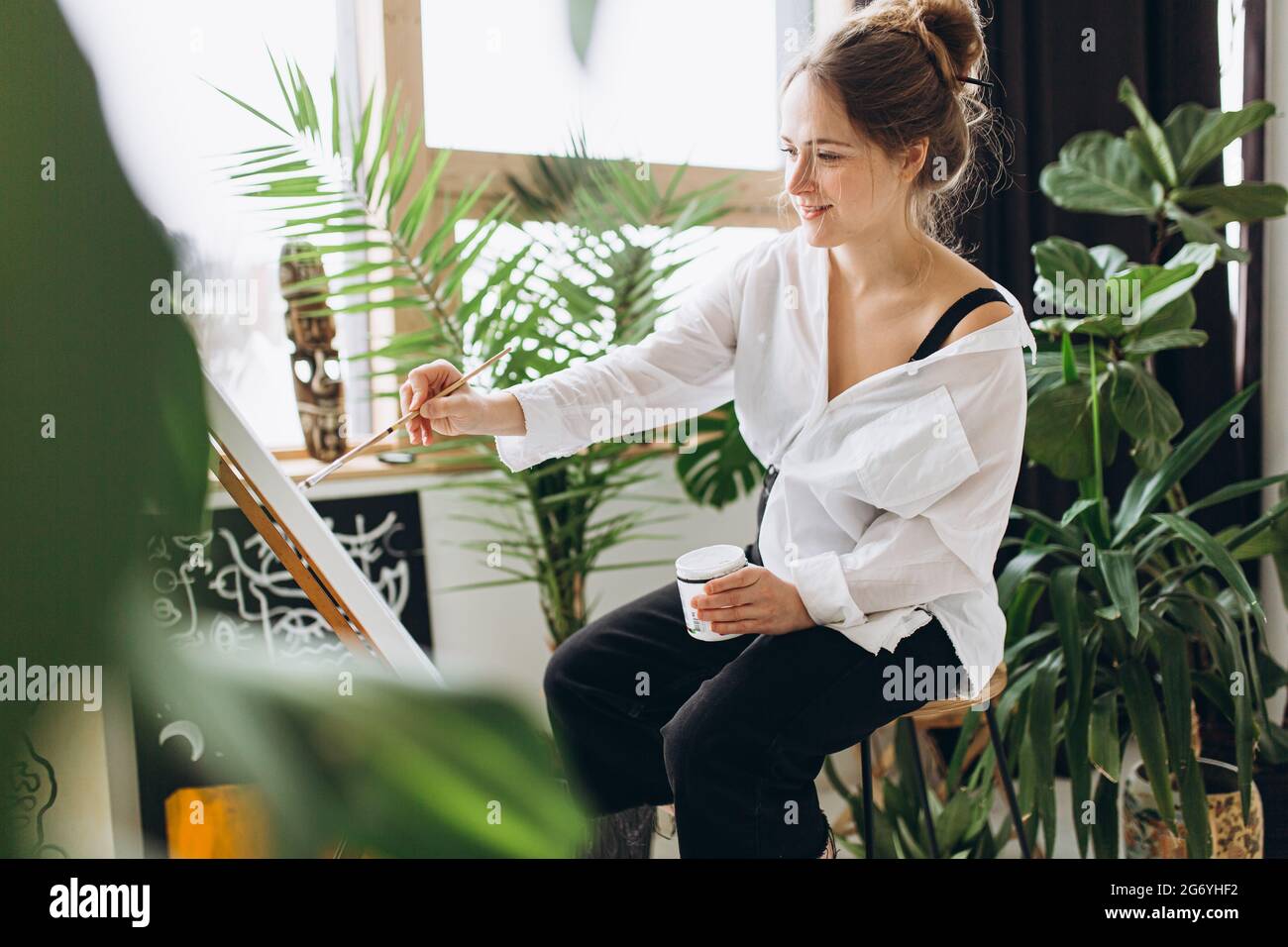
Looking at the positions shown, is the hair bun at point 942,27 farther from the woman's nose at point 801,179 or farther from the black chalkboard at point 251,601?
the black chalkboard at point 251,601

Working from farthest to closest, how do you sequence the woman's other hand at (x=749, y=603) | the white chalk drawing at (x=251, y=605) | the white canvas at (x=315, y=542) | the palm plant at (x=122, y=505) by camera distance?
1. the white chalk drawing at (x=251, y=605)
2. the woman's other hand at (x=749, y=603)
3. the white canvas at (x=315, y=542)
4. the palm plant at (x=122, y=505)

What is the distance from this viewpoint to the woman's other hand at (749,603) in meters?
0.98

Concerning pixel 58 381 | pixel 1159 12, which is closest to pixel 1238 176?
pixel 1159 12

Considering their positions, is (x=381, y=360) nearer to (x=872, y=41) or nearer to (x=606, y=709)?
(x=606, y=709)

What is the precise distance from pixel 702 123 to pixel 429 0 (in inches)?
23.7

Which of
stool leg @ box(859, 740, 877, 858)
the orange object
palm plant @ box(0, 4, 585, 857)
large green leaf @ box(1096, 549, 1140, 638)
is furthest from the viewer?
the orange object

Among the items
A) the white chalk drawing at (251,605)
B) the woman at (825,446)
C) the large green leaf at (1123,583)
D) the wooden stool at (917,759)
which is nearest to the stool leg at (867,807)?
the wooden stool at (917,759)

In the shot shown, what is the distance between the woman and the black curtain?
700mm

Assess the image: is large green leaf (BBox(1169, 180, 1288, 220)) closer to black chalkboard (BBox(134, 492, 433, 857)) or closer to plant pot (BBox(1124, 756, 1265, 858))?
plant pot (BBox(1124, 756, 1265, 858))

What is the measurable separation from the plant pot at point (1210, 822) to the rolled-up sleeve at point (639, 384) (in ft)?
3.12

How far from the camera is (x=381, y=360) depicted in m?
1.97

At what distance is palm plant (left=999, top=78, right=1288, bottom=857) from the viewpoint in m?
1.38

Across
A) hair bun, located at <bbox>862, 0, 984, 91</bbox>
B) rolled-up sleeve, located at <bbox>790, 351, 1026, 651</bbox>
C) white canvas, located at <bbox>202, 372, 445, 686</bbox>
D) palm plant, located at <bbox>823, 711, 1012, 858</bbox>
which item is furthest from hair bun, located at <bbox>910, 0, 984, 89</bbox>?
palm plant, located at <bbox>823, 711, 1012, 858</bbox>
